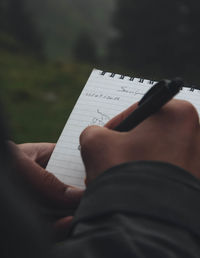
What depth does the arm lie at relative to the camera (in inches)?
19.1

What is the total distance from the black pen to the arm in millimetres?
33

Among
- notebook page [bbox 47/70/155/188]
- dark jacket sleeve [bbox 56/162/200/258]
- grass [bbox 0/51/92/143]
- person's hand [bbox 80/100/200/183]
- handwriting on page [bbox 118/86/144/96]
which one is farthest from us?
grass [bbox 0/51/92/143]

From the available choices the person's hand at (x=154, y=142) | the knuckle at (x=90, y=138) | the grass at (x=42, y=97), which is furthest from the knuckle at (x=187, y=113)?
the grass at (x=42, y=97)

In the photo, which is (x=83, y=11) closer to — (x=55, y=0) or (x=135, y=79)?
(x=55, y=0)

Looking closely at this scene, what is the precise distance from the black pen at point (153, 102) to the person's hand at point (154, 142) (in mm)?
14

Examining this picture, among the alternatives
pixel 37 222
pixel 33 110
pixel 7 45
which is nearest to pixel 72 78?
pixel 33 110

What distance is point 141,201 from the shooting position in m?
0.52

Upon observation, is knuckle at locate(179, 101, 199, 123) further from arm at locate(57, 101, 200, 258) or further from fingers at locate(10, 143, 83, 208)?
fingers at locate(10, 143, 83, 208)

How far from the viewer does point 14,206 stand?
32 cm

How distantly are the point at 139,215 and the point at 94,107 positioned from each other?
0.49 metres

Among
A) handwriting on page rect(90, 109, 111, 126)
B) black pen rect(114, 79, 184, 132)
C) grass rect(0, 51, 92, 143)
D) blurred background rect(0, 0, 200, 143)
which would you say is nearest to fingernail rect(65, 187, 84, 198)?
black pen rect(114, 79, 184, 132)

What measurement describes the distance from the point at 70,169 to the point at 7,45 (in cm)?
1641

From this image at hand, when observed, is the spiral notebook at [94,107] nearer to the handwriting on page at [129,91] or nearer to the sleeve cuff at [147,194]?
the handwriting on page at [129,91]

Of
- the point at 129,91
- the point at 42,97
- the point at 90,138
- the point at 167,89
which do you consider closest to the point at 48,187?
the point at 90,138
